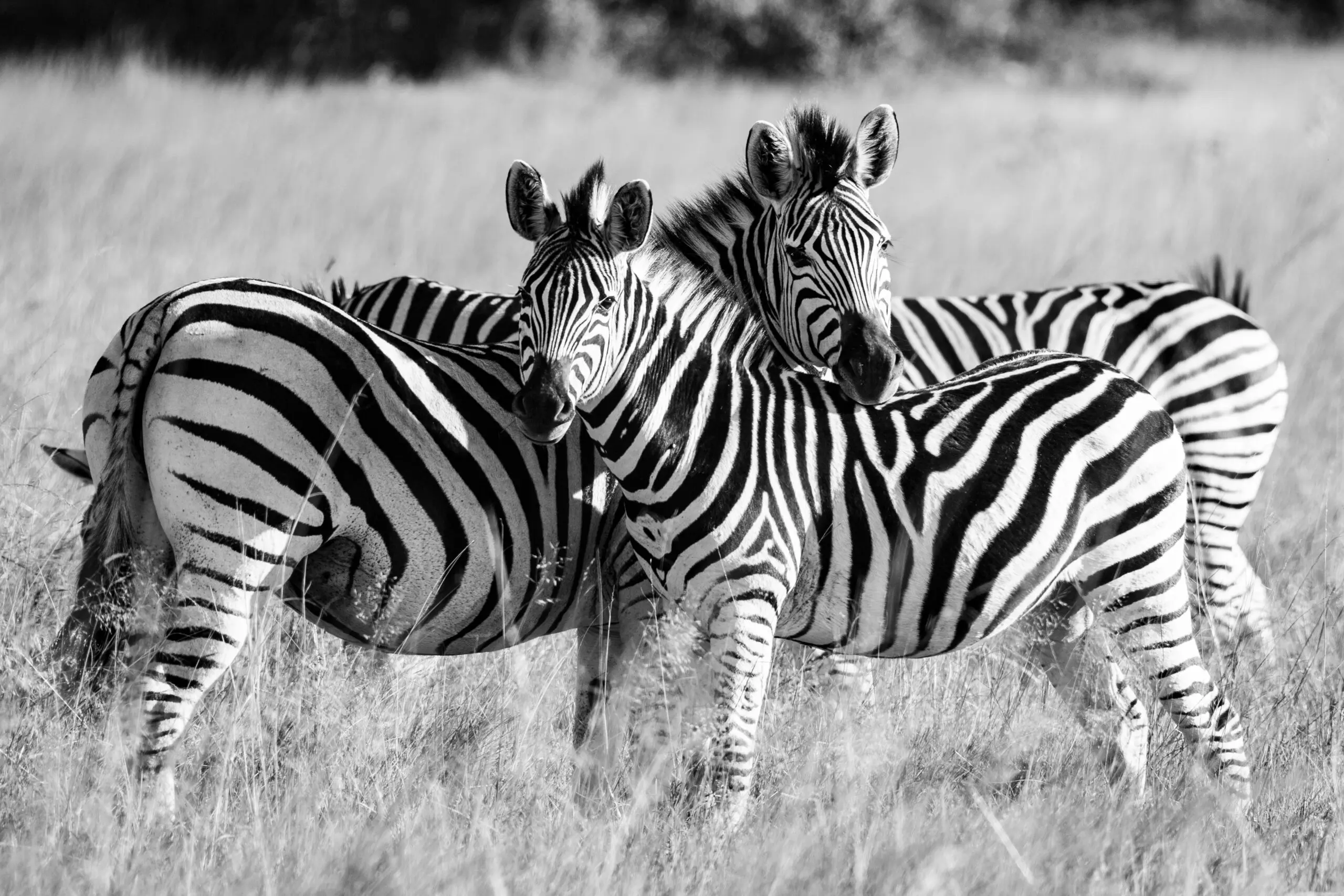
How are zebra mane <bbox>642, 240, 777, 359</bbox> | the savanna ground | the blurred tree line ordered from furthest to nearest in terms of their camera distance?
1. the blurred tree line
2. zebra mane <bbox>642, 240, 777, 359</bbox>
3. the savanna ground

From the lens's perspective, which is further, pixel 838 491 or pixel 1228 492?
pixel 1228 492

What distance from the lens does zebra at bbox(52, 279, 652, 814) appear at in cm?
374

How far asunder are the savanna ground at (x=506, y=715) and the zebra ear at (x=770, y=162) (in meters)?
1.92

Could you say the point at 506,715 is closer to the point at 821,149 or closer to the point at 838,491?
the point at 838,491

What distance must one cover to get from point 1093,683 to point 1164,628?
0.50m

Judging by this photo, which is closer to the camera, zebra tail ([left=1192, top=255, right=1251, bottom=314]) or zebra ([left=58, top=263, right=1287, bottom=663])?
zebra ([left=58, top=263, right=1287, bottom=663])

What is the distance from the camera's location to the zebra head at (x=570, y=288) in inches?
145

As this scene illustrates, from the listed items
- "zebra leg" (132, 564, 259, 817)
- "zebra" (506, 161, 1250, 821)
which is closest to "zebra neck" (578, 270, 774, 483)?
"zebra" (506, 161, 1250, 821)

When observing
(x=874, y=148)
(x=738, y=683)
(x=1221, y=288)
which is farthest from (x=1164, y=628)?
(x=1221, y=288)

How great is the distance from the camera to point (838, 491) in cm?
409

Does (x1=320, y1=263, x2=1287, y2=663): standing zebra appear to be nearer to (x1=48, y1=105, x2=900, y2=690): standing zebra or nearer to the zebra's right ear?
(x1=48, y1=105, x2=900, y2=690): standing zebra

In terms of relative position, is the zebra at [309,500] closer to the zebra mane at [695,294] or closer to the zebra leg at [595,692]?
the zebra leg at [595,692]

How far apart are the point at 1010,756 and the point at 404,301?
341 centimetres

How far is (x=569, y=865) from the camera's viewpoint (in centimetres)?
344
